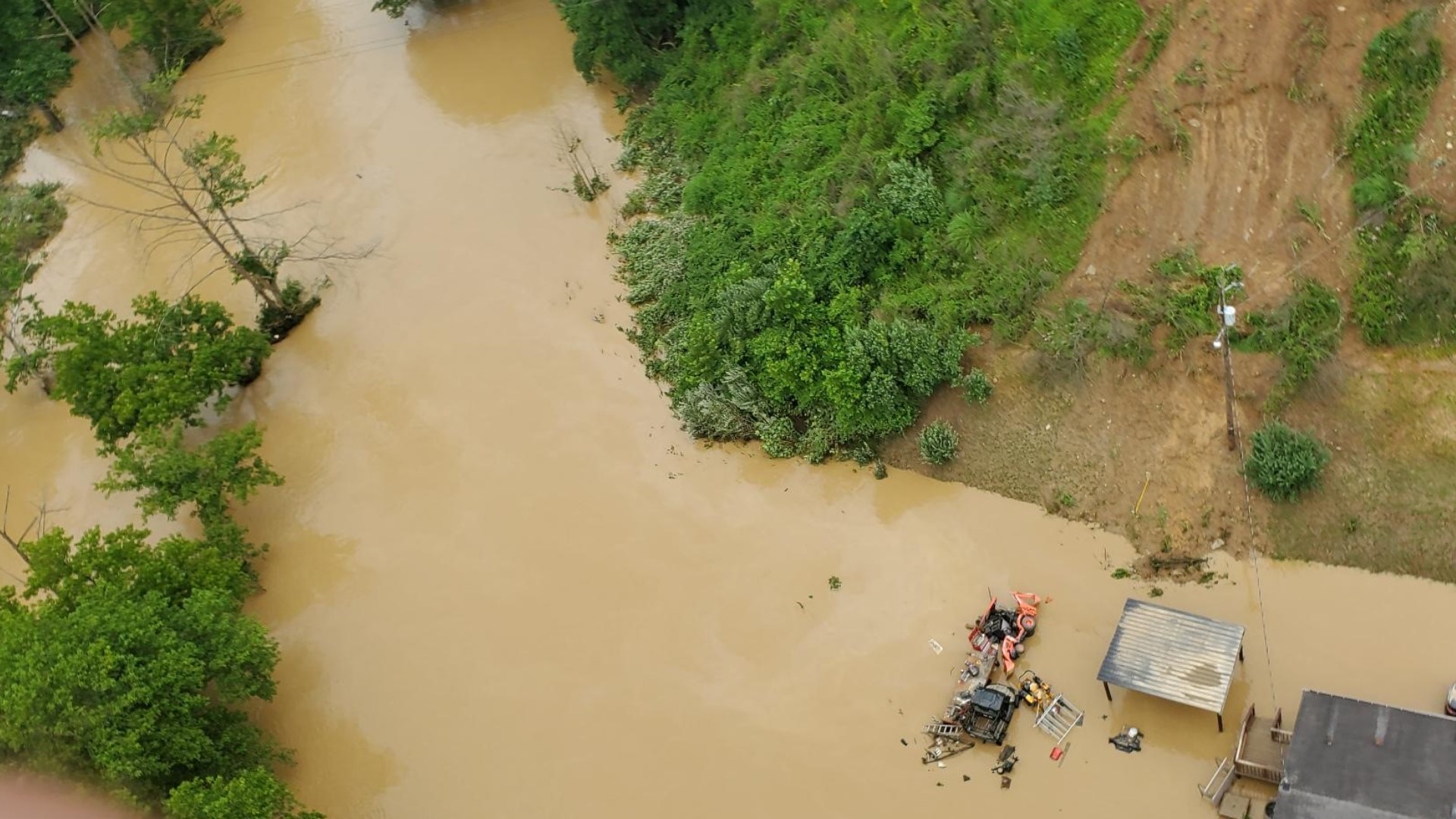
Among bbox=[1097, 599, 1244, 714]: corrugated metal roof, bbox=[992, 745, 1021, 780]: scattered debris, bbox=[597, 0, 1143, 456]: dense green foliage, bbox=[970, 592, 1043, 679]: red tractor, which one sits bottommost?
bbox=[992, 745, 1021, 780]: scattered debris

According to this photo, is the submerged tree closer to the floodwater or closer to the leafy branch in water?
the floodwater

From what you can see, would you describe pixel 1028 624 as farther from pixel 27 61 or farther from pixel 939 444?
pixel 27 61

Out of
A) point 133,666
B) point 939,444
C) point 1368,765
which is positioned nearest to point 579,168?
point 939,444

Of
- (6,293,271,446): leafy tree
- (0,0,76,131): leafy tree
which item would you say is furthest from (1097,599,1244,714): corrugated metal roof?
(0,0,76,131): leafy tree

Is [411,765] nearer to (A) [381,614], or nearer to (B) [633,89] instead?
(A) [381,614]

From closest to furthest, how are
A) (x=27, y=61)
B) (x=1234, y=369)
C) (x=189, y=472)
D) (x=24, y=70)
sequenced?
(x=1234, y=369), (x=189, y=472), (x=24, y=70), (x=27, y=61)

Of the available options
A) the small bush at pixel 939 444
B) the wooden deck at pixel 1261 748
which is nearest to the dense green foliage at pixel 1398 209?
the wooden deck at pixel 1261 748

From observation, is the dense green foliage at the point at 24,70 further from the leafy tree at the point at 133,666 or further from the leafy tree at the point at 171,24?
the leafy tree at the point at 133,666
